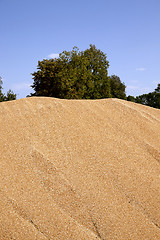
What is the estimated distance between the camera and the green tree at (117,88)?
33.7m

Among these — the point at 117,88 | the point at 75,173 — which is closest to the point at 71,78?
the point at 117,88

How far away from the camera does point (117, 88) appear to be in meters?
34.6

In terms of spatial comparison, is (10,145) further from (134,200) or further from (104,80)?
(104,80)

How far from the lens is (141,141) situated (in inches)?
327

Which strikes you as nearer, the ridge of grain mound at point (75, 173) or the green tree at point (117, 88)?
the ridge of grain mound at point (75, 173)

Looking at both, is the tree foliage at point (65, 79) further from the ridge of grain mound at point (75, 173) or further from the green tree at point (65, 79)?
the ridge of grain mound at point (75, 173)

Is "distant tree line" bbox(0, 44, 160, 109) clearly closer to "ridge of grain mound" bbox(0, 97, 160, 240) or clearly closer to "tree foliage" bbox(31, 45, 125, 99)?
Answer: "tree foliage" bbox(31, 45, 125, 99)

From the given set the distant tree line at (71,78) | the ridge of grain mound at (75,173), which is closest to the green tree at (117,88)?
the distant tree line at (71,78)

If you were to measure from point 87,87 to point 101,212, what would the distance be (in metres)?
20.1

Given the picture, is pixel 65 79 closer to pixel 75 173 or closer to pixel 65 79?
pixel 65 79

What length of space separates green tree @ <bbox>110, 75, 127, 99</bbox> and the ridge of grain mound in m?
24.5

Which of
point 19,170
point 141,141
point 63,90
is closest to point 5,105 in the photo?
point 19,170

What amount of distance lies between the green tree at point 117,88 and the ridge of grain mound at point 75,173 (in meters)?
24.5

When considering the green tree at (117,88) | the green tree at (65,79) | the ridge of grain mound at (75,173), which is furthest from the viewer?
the green tree at (117,88)
